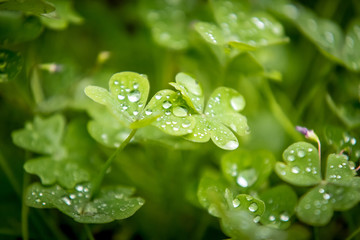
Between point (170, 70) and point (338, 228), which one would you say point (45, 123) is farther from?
point (338, 228)

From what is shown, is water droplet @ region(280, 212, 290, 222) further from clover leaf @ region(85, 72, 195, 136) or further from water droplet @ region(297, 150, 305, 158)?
clover leaf @ region(85, 72, 195, 136)

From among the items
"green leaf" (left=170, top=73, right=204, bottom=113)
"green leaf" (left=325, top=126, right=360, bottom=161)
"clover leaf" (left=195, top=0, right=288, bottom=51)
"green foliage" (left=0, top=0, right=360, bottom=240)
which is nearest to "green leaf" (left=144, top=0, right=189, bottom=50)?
"green foliage" (left=0, top=0, right=360, bottom=240)

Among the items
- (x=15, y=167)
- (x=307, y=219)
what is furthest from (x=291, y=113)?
(x=15, y=167)

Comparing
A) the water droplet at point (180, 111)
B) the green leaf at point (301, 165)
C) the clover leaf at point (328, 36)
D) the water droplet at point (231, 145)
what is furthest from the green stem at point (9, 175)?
the clover leaf at point (328, 36)

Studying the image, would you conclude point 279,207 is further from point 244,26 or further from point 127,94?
point 244,26

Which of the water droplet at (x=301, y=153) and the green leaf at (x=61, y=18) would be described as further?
the green leaf at (x=61, y=18)

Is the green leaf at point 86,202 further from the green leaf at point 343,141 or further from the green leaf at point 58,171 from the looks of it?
the green leaf at point 343,141

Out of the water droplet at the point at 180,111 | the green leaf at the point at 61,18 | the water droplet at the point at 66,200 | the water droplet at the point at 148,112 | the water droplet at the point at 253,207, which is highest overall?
the water droplet at the point at 180,111
